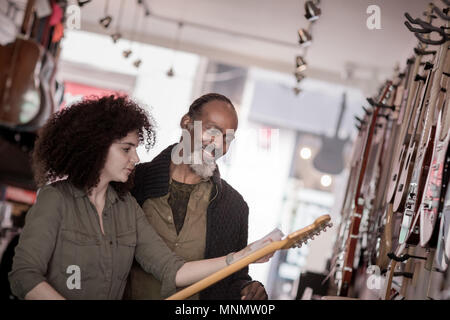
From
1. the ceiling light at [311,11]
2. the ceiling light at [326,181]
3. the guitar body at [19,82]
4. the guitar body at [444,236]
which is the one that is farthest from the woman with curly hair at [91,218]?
the ceiling light at [326,181]

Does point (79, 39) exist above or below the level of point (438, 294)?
above

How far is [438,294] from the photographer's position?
219cm

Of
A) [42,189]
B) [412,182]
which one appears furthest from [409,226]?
[42,189]

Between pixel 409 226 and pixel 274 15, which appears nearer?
pixel 409 226

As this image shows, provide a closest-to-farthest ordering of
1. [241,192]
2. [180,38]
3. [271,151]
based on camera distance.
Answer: [241,192]
[271,151]
[180,38]

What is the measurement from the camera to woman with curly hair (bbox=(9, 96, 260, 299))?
5.24 feet

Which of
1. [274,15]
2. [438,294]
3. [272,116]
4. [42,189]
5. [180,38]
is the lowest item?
[438,294]

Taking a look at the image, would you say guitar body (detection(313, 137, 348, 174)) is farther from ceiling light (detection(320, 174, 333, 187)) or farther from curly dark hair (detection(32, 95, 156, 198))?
curly dark hair (detection(32, 95, 156, 198))

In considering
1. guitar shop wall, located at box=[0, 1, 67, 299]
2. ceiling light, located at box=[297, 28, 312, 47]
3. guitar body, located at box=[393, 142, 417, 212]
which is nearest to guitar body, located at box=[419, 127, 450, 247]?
guitar body, located at box=[393, 142, 417, 212]

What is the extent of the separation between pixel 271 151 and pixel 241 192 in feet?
1.21

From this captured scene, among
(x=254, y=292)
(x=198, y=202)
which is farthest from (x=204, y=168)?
(x=254, y=292)

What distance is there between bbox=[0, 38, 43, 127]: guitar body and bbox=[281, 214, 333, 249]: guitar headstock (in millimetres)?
3331

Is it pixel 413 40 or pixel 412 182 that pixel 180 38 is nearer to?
pixel 413 40

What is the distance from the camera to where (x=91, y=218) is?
5.55 feet
